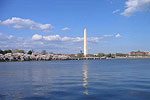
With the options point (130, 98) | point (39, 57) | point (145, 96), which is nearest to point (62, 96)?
point (130, 98)

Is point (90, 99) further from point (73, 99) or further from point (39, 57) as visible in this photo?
point (39, 57)

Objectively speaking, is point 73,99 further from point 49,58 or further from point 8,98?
point 49,58

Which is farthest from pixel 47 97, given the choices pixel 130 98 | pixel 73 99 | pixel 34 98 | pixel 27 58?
pixel 27 58

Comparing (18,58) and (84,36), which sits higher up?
(84,36)

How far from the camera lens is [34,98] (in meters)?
13.8

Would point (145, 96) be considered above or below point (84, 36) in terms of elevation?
below

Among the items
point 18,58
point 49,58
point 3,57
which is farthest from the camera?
point 49,58

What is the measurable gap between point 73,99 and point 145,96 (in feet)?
18.2

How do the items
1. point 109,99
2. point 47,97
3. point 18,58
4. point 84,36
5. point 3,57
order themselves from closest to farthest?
point 109,99 → point 47,97 → point 3,57 → point 18,58 → point 84,36

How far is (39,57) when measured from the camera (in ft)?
584

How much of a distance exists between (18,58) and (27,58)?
769 centimetres

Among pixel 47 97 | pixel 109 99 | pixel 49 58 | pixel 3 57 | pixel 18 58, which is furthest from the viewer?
pixel 49 58

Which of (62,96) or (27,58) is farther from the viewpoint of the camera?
(27,58)

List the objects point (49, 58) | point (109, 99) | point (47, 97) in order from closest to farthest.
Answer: point (109, 99) → point (47, 97) → point (49, 58)
